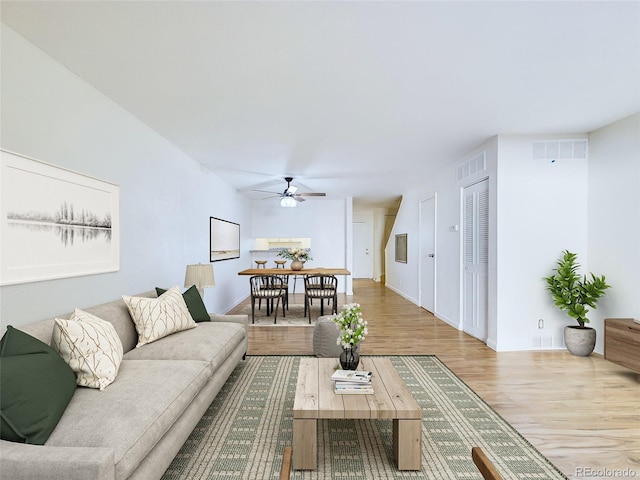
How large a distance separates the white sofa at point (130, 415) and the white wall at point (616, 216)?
165 inches

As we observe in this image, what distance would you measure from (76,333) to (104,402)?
0.49 metres

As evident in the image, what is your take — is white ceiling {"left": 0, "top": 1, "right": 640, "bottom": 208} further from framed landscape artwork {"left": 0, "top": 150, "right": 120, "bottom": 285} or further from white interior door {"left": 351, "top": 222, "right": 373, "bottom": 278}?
white interior door {"left": 351, "top": 222, "right": 373, "bottom": 278}

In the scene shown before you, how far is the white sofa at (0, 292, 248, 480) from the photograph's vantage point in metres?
1.31

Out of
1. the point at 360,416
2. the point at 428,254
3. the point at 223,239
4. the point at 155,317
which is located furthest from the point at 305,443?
the point at 428,254

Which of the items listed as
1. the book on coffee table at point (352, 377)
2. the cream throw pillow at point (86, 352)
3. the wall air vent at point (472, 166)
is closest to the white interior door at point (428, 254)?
the wall air vent at point (472, 166)

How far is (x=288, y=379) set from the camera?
346 centimetres

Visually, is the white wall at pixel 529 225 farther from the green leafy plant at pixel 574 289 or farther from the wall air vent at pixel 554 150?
the green leafy plant at pixel 574 289

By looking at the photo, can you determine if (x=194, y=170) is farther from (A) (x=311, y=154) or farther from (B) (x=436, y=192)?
(B) (x=436, y=192)

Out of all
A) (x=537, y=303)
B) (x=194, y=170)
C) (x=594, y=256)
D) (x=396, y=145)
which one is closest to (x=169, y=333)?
(x=194, y=170)

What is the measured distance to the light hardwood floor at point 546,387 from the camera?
7.43 ft

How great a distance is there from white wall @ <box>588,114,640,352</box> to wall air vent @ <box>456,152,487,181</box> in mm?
1178

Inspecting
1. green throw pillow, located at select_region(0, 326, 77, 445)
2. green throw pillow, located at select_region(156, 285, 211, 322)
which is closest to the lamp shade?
green throw pillow, located at select_region(156, 285, 211, 322)

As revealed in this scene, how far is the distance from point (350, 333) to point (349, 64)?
6.16 ft

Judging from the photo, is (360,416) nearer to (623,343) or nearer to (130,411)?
(130,411)
